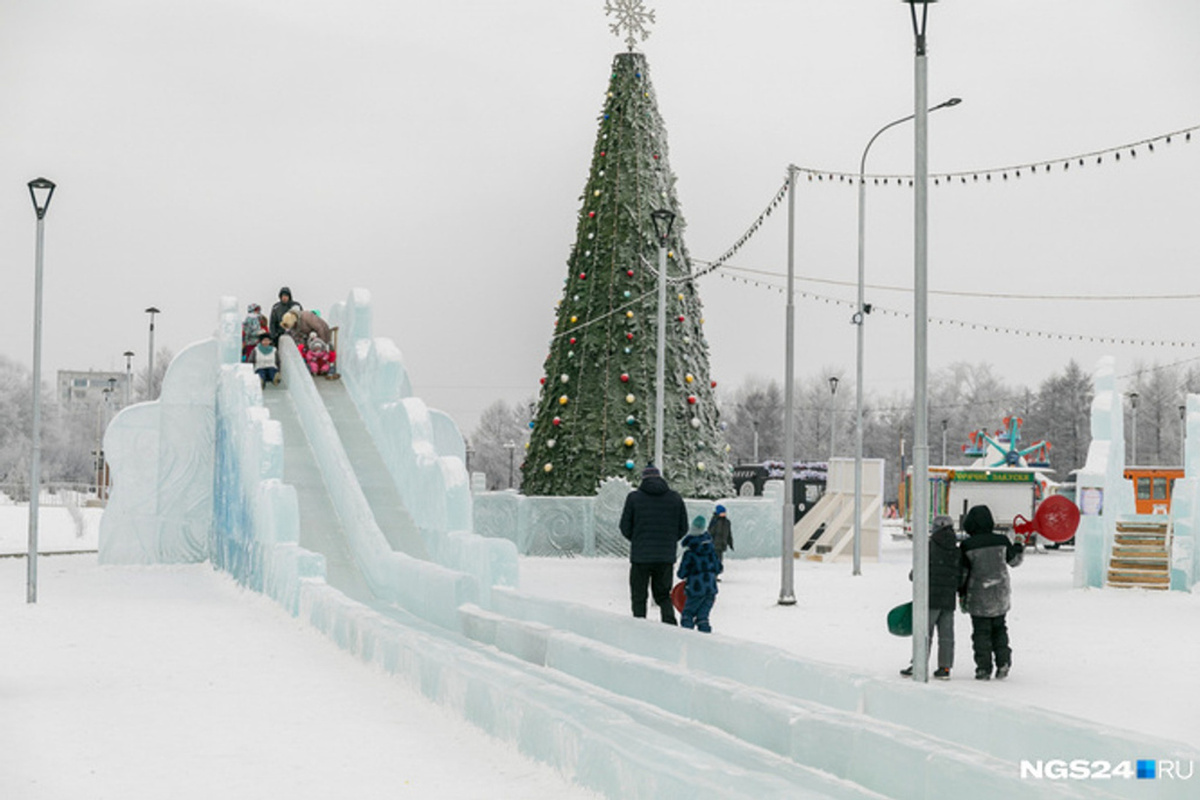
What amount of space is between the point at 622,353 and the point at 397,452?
1141cm

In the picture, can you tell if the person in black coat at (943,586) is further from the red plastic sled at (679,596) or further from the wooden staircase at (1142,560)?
the wooden staircase at (1142,560)

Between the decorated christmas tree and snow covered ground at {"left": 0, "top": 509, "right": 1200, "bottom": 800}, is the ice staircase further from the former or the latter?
snow covered ground at {"left": 0, "top": 509, "right": 1200, "bottom": 800}

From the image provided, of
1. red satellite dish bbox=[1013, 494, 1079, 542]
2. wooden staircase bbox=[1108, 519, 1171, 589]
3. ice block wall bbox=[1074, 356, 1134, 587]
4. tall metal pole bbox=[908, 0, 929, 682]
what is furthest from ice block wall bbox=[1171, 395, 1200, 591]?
tall metal pole bbox=[908, 0, 929, 682]

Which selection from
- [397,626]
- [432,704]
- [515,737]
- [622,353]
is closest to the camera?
[515,737]

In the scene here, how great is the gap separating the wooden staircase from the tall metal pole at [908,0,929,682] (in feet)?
45.6

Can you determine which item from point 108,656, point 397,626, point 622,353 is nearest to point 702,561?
point 397,626

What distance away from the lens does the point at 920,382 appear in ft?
41.0

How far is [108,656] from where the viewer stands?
44.4 ft

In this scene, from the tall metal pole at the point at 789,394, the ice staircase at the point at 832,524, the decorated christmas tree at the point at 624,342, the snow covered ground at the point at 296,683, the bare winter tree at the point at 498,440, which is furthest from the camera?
the bare winter tree at the point at 498,440

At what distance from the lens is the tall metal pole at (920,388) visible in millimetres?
12117

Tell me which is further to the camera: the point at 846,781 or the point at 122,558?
the point at 122,558

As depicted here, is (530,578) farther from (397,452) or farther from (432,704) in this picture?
(432,704)

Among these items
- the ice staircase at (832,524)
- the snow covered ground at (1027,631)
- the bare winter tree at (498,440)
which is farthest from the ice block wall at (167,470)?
the bare winter tree at (498,440)

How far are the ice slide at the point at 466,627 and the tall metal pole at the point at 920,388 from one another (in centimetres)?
160
